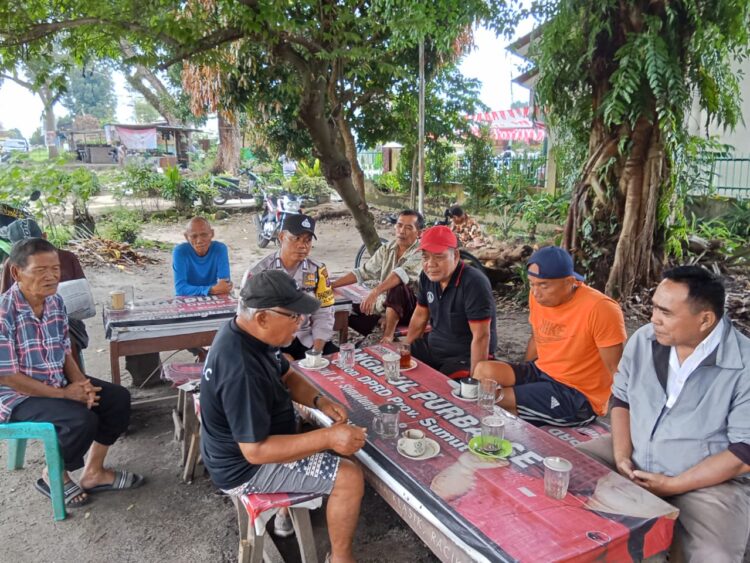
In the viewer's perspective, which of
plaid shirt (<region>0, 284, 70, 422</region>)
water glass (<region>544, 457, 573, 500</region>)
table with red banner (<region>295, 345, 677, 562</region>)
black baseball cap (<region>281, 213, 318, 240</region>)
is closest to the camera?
table with red banner (<region>295, 345, 677, 562</region>)

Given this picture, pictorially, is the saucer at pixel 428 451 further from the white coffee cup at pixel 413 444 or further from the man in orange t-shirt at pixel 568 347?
the man in orange t-shirt at pixel 568 347

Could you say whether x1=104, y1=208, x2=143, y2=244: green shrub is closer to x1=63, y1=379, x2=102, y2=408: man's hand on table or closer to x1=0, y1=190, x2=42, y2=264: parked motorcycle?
x1=0, y1=190, x2=42, y2=264: parked motorcycle

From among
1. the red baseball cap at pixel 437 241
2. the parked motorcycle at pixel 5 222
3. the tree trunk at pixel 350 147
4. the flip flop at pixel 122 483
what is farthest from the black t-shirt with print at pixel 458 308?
the tree trunk at pixel 350 147

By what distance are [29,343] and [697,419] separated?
324 cm

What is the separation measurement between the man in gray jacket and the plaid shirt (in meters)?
2.98

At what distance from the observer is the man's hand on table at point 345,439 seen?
2.18 m

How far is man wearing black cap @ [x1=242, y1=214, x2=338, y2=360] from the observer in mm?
4012

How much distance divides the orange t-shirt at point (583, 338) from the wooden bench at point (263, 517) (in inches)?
62.3

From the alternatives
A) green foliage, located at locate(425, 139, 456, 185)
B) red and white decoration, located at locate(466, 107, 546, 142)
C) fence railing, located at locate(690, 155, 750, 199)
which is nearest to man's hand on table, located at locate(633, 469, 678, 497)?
fence railing, located at locate(690, 155, 750, 199)

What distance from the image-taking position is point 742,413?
2.05 metres

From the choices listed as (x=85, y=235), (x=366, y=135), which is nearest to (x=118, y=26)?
(x=366, y=135)

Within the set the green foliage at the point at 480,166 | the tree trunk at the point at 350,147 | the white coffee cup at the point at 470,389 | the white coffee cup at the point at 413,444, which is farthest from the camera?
the green foliage at the point at 480,166

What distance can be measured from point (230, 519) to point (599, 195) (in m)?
5.20

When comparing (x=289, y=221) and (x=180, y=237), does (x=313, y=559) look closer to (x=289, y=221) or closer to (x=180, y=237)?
(x=289, y=221)
